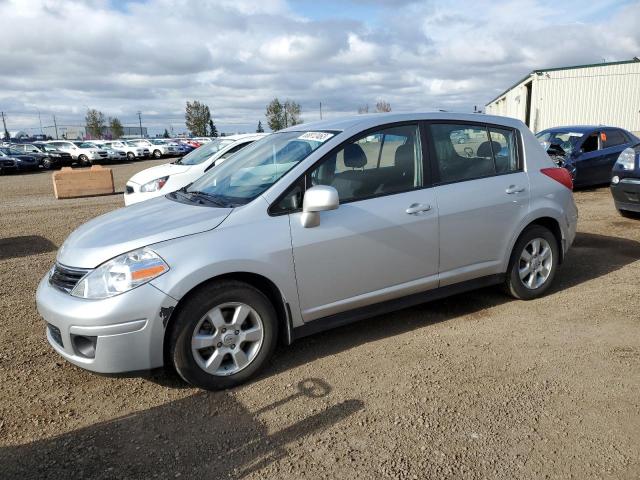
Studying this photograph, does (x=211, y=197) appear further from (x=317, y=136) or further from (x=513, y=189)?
(x=513, y=189)

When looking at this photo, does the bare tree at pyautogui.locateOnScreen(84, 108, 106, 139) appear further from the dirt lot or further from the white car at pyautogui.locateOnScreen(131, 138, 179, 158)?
the dirt lot

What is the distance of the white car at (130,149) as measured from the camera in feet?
123

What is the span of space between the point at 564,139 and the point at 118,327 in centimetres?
1174

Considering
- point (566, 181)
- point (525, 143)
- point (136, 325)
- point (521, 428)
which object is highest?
point (525, 143)

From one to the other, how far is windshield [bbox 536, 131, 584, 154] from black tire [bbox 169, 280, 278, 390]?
999cm

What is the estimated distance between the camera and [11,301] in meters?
5.25

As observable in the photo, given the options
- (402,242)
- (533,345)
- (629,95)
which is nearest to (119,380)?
(402,242)

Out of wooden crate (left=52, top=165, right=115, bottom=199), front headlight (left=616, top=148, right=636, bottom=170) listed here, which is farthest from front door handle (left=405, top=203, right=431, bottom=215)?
wooden crate (left=52, top=165, right=115, bottom=199)

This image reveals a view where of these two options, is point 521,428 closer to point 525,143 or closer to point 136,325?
point 136,325

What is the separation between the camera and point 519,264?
4754mm

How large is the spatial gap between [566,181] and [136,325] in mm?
4053

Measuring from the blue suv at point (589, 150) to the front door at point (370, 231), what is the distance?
8.84m

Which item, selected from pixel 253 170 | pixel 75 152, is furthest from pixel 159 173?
pixel 75 152

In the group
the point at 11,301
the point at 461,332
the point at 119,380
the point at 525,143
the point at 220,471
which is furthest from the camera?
the point at 11,301
